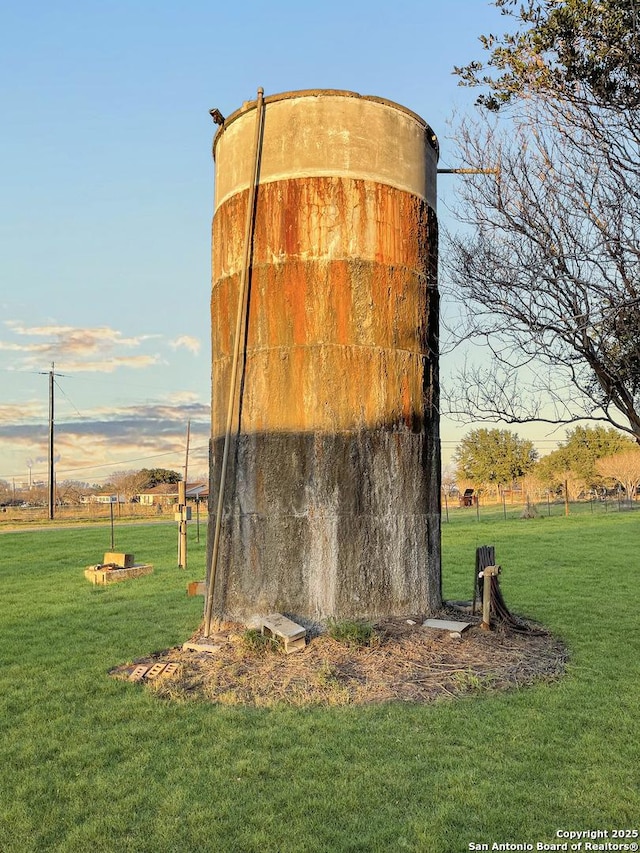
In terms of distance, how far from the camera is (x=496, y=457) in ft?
217

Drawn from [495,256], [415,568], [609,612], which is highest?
[495,256]

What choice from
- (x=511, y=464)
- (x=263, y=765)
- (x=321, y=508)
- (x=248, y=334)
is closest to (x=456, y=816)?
(x=263, y=765)

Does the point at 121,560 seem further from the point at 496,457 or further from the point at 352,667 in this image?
the point at 496,457

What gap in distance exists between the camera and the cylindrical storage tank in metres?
7.46

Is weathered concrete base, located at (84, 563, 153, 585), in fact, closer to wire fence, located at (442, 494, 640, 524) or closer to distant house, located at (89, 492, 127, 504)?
wire fence, located at (442, 494, 640, 524)

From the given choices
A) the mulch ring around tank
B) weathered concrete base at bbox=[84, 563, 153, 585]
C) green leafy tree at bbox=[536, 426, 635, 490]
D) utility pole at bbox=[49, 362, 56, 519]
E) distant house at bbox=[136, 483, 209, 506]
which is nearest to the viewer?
the mulch ring around tank

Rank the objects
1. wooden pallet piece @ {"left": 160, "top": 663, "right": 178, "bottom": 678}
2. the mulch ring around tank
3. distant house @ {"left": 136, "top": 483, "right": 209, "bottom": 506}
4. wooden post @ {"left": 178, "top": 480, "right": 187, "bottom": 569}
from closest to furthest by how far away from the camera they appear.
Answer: the mulch ring around tank
wooden pallet piece @ {"left": 160, "top": 663, "right": 178, "bottom": 678}
wooden post @ {"left": 178, "top": 480, "right": 187, "bottom": 569}
distant house @ {"left": 136, "top": 483, "right": 209, "bottom": 506}

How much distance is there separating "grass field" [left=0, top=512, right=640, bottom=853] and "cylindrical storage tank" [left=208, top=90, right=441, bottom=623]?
6.14 ft

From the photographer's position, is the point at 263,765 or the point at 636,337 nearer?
the point at 263,765

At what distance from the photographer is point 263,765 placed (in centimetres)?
457

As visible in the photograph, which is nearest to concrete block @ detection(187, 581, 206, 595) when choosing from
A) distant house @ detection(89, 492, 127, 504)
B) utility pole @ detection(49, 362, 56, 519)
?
utility pole @ detection(49, 362, 56, 519)

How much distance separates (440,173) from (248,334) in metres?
3.69

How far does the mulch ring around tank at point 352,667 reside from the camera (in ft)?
19.7

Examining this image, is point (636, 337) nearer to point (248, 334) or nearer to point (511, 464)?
point (248, 334)
